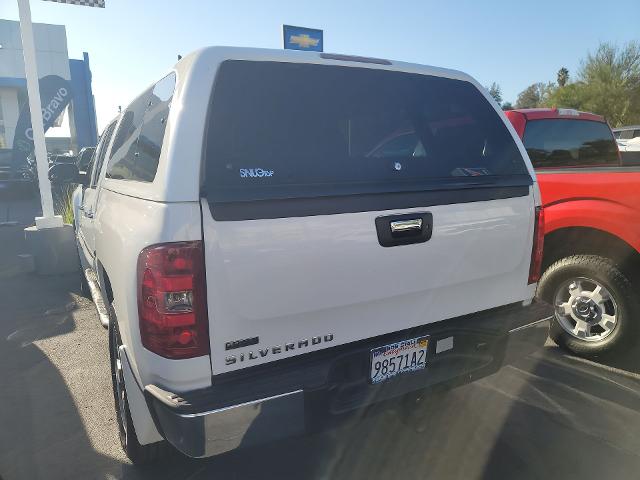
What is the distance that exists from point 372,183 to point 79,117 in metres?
22.6

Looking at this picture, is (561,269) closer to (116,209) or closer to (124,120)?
(116,209)

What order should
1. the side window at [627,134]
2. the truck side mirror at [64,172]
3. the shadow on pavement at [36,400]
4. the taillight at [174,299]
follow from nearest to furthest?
the taillight at [174,299] < the shadow on pavement at [36,400] < the truck side mirror at [64,172] < the side window at [627,134]

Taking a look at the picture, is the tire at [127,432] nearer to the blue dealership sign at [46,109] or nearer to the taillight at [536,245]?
the taillight at [536,245]

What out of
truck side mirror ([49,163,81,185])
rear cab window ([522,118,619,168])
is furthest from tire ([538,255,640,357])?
truck side mirror ([49,163,81,185])

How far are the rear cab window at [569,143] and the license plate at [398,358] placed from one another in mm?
2862

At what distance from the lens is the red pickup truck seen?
3262 millimetres

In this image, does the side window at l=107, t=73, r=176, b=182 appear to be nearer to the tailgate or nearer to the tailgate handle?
the tailgate

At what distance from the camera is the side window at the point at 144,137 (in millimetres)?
2088

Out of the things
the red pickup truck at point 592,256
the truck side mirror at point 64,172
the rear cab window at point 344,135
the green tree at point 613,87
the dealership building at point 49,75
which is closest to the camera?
the rear cab window at point 344,135

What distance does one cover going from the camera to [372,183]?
83.9 inches

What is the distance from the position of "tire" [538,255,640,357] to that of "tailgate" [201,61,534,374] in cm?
114

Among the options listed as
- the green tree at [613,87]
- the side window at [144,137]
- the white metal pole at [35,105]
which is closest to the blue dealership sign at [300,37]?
the white metal pole at [35,105]

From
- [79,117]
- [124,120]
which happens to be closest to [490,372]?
[124,120]

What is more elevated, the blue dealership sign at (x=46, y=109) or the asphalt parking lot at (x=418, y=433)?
the blue dealership sign at (x=46, y=109)
